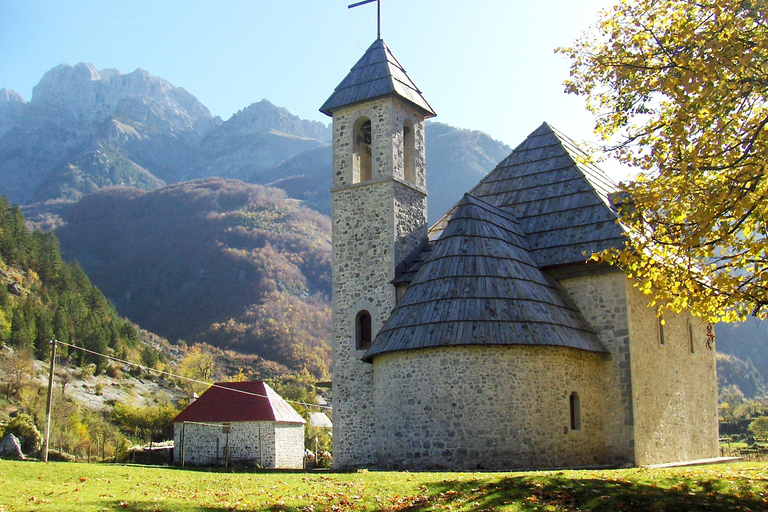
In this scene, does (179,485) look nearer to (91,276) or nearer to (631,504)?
(631,504)

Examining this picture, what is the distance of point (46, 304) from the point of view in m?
63.6

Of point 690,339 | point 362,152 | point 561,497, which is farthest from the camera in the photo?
point 362,152

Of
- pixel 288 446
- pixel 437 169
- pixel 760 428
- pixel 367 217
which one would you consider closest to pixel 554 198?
pixel 367 217

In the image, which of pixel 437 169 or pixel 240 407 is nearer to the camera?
pixel 240 407

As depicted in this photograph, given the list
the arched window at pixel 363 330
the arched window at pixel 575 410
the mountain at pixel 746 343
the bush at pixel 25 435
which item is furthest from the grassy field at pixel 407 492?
the mountain at pixel 746 343

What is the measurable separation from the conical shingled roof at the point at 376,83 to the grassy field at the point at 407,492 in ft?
40.0

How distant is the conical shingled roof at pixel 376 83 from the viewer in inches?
896

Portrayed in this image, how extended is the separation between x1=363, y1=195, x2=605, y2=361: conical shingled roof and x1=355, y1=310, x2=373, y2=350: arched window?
2689 millimetres

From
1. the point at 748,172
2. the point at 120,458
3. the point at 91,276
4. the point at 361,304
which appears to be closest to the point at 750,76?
the point at 748,172

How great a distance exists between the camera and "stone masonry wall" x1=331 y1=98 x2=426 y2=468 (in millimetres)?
21141

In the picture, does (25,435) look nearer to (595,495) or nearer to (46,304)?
(595,495)

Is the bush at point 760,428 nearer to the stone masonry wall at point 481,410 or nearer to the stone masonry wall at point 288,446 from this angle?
the stone masonry wall at point 288,446

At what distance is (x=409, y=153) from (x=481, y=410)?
919 centimetres

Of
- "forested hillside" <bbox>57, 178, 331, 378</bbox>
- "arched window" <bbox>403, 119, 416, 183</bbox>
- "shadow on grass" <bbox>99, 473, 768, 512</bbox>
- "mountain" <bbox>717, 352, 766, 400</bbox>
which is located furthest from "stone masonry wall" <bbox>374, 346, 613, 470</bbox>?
"mountain" <bbox>717, 352, 766, 400</bbox>
